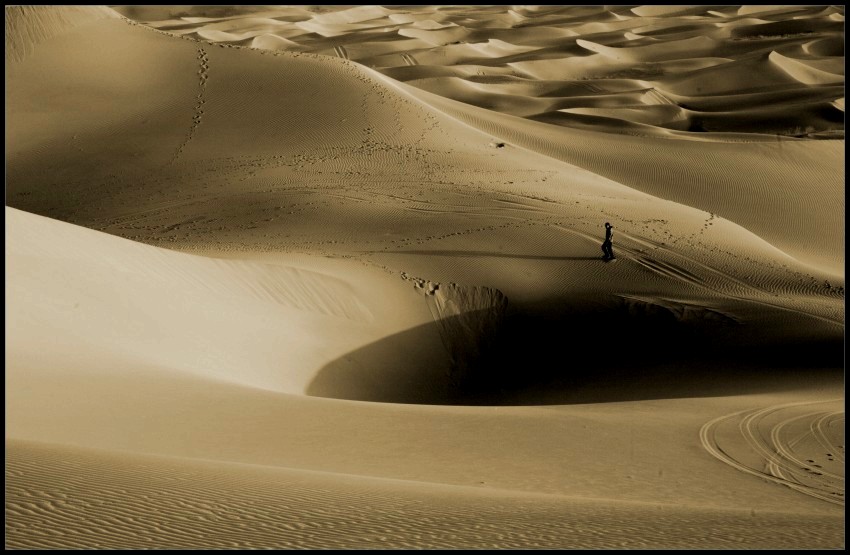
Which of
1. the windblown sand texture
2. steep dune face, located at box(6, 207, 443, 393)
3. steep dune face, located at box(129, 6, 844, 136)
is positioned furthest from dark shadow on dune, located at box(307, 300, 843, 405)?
steep dune face, located at box(129, 6, 844, 136)

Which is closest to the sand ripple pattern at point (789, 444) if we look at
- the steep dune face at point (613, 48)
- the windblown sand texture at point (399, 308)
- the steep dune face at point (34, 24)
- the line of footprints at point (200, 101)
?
the windblown sand texture at point (399, 308)

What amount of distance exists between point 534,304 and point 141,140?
12892mm

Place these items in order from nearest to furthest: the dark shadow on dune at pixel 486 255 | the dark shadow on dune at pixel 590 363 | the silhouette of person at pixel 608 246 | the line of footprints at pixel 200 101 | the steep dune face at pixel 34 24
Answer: the dark shadow on dune at pixel 590 363, the silhouette of person at pixel 608 246, the dark shadow on dune at pixel 486 255, the line of footprints at pixel 200 101, the steep dune face at pixel 34 24

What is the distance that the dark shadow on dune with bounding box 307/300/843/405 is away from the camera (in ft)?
45.1

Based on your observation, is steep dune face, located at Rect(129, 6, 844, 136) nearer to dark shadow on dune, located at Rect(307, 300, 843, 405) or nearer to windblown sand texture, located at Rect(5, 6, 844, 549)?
windblown sand texture, located at Rect(5, 6, 844, 549)

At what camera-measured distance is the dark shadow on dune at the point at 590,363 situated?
13742mm

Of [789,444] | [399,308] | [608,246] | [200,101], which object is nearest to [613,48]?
[200,101]

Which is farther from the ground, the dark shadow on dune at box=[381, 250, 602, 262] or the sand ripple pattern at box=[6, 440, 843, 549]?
the dark shadow on dune at box=[381, 250, 602, 262]

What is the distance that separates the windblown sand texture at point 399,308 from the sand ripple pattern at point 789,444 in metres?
0.04

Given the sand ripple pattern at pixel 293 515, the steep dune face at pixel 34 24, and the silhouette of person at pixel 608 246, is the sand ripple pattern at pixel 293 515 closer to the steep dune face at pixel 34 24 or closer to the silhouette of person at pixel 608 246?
the silhouette of person at pixel 608 246

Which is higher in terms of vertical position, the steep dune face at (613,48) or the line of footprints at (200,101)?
the steep dune face at (613,48)

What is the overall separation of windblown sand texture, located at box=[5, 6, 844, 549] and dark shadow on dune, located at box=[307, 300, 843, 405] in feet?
0.20

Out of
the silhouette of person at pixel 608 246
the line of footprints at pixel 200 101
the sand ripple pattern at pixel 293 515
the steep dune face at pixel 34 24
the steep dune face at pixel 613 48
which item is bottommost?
the sand ripple pattern at pixel 293 515

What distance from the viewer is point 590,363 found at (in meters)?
15.1
